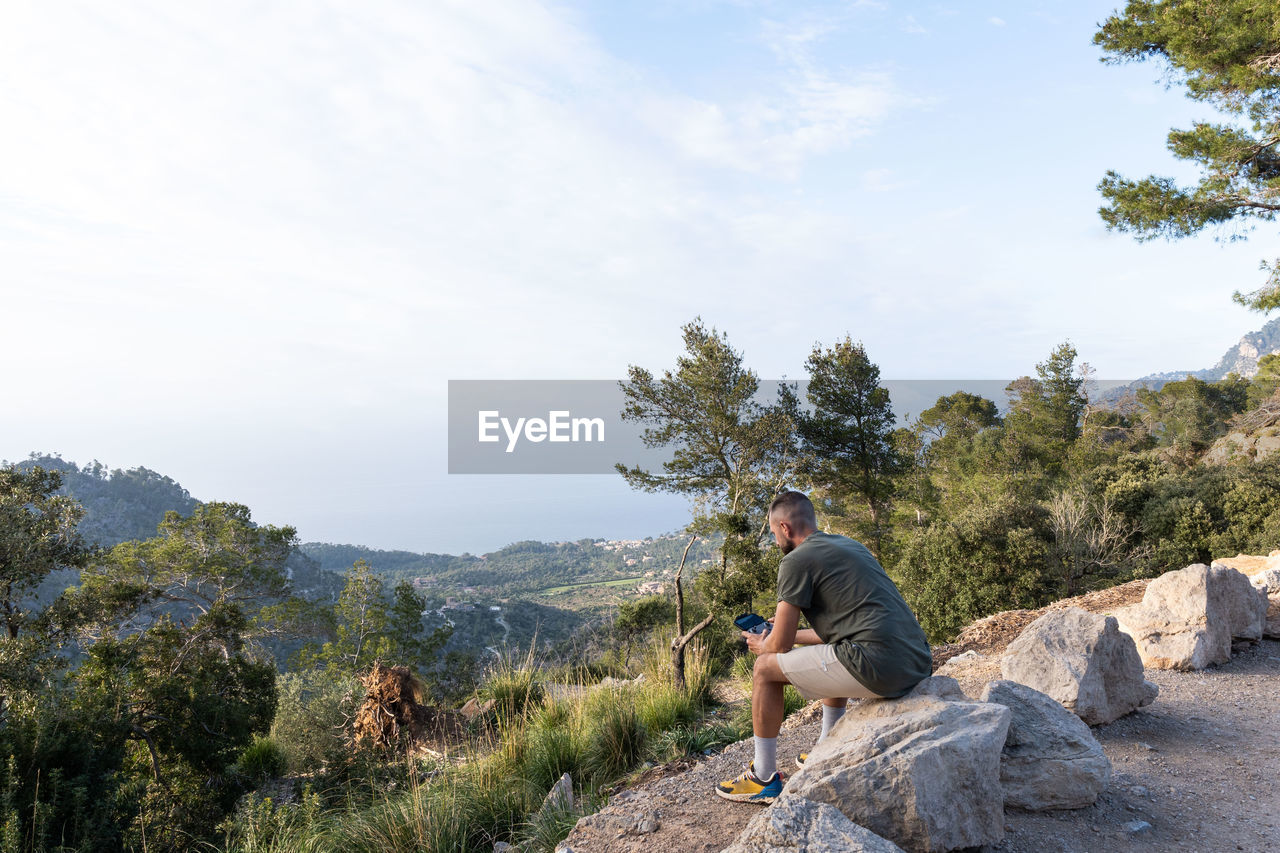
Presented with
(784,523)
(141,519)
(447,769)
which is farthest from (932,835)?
(141,519)

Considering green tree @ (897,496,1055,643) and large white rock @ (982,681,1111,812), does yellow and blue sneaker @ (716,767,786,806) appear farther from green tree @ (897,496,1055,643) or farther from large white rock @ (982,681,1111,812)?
green tree @ (897,496,1055,643)

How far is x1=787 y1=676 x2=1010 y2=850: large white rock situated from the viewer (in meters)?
2.67

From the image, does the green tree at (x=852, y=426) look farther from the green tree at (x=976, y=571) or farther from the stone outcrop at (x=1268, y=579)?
the stone outcrop at (x=1268, y=579)

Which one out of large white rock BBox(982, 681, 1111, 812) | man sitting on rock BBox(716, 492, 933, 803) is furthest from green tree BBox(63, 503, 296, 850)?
large white rock BBox(982, 681, 1111, 812)

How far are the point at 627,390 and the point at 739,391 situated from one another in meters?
3.31

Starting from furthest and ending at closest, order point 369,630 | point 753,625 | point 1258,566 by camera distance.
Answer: point 369,630 < point 1258,566 < point 753,625

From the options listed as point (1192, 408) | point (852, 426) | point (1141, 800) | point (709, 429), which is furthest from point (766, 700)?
point (1192, 408)

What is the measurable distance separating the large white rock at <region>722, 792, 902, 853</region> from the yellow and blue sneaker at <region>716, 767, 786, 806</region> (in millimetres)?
1106

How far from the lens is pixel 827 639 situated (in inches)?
131

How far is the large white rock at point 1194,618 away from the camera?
18.9ft

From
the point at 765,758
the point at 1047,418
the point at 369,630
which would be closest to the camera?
the point at 765,758

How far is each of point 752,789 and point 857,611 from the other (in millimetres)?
1203

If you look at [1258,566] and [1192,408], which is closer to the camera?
[1258,566]

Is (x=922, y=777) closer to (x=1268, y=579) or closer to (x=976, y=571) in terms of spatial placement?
(x=1268, y=579)
